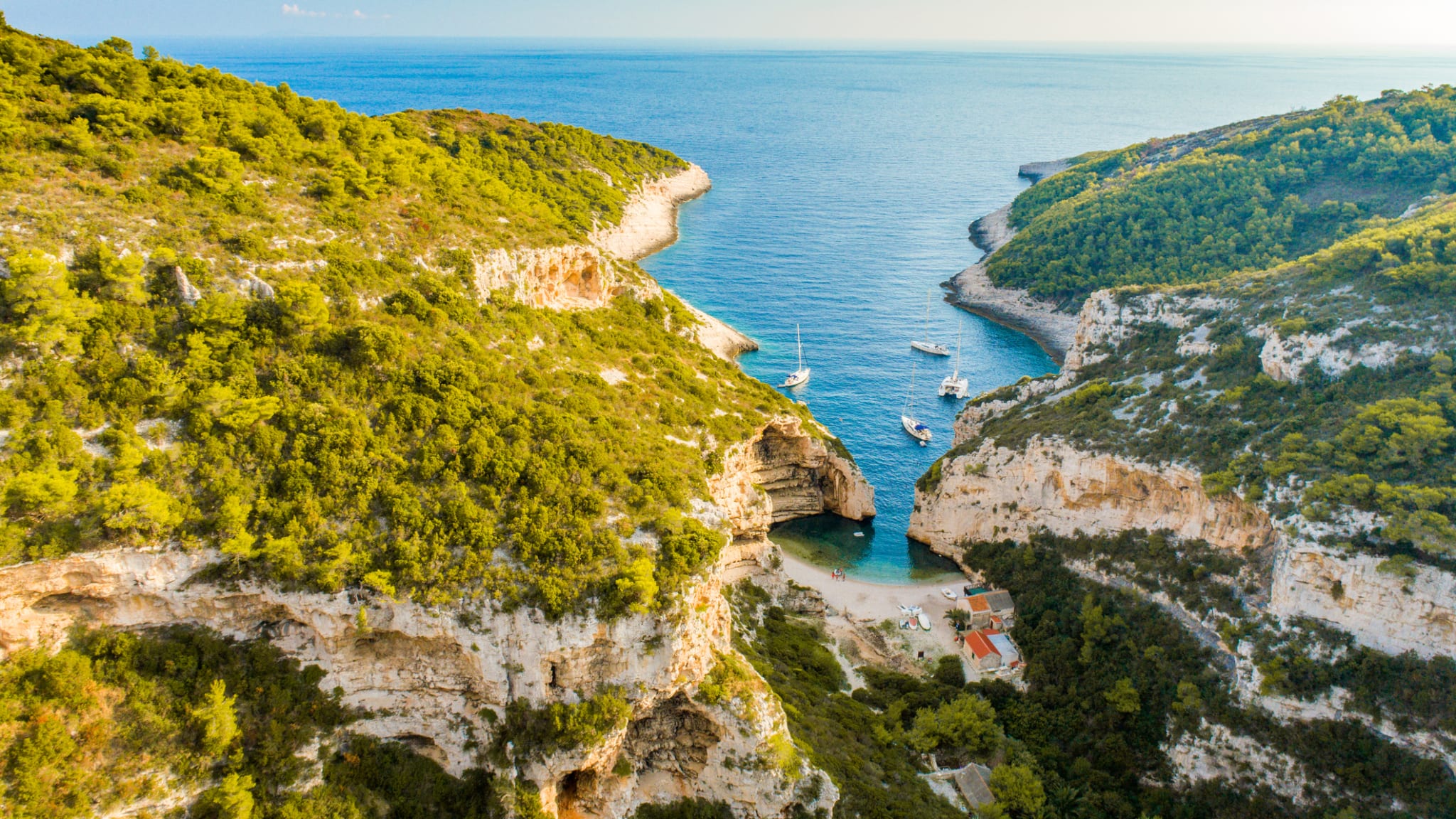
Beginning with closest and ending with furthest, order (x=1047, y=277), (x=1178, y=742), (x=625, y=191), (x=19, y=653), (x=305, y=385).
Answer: (x=19, y=653)
(x=305, y=385)
(x=1178, y=742)
(x=1047, y=277)
(x=625, y=191)

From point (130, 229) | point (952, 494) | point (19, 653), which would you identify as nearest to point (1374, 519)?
point (952, 494)

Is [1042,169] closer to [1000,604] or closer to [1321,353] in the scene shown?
[1321,353]

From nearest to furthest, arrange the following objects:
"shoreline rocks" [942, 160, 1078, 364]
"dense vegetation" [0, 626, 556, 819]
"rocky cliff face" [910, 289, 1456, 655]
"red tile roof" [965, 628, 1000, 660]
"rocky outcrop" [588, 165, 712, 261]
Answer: "dense vegetation" [0, 626, 556, 819] < "rocky cliff face" [910, 289, 1456, 655] < "red tile roof" [965, 628, 1000, 660] < "shoreline rocks" [942, 160, 1078, 364] < "rocky outcrop" [588, 165, 712, 261]

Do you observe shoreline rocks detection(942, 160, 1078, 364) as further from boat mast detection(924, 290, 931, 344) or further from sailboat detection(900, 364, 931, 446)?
sailboat detection(900, 364, 931, 446)

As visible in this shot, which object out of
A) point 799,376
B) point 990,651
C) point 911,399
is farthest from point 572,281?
point 911,399

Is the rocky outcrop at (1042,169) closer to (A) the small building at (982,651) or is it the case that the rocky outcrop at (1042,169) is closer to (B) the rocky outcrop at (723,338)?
(B) the rocky outcrop at (723,338)

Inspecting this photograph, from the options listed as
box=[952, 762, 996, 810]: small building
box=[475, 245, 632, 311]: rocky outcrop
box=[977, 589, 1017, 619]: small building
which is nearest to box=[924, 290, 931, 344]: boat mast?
box=[977, 589, 1017, 619]: small building

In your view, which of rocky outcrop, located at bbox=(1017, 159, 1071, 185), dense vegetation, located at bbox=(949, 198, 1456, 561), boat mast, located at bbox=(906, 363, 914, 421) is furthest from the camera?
rocky outcrop, located at bbox=(1017, 159, 1071, 185)

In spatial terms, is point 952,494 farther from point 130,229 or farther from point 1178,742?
point 130,229
